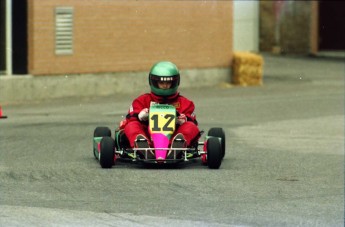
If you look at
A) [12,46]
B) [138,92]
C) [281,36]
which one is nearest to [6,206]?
[12,46]

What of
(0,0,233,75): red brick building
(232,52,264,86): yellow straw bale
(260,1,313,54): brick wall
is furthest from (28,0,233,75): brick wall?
(260,1,313,54): brick wall

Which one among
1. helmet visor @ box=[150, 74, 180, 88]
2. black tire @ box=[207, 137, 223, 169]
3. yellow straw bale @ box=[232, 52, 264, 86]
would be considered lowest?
yellow straw bale @ box=[232, 52, 264, 86]

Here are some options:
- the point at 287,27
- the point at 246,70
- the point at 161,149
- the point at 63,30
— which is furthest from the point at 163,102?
the point at 287,27

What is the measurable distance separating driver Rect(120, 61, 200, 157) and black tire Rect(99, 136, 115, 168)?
0.24 metres

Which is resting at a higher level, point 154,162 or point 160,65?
point 160,65

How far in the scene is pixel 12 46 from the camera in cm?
2423

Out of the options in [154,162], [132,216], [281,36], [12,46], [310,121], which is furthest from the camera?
[281,36]

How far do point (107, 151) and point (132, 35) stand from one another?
13152mm

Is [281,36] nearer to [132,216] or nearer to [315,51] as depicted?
[315,51]

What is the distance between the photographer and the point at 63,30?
2500 centimetres

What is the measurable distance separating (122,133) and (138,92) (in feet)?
40.7

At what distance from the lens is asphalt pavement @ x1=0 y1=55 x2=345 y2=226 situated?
33.9 ft

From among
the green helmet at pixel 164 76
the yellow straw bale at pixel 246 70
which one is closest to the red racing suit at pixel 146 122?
the green helmet at pixel 164 76

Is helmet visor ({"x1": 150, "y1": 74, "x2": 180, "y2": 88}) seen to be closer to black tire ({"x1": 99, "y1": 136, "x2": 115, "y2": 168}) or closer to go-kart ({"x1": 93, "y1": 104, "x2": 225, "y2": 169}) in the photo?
go-kart ({"x1": 93, "y1": 104, "x2": 225, "y2": 169})
